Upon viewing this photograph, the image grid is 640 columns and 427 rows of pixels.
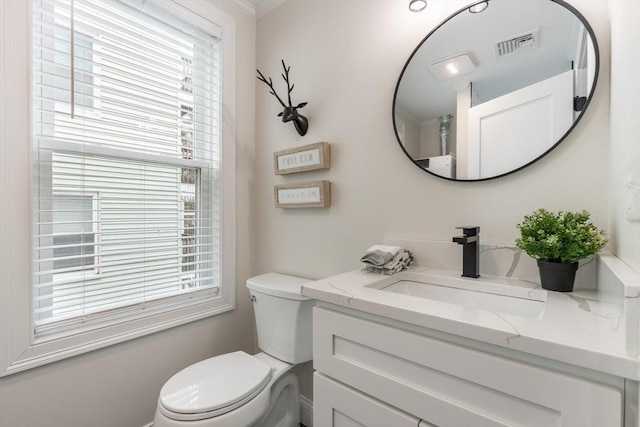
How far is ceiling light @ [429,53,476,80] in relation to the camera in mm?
1132

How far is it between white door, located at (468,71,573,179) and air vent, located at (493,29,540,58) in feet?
0.45

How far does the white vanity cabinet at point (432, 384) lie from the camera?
0.53 m

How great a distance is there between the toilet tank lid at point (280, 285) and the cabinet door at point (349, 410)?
0.46m

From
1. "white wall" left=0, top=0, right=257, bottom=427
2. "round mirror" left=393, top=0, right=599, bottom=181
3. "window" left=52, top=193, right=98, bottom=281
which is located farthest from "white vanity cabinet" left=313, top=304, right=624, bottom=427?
"window" left=52, top=193, right=98, bottom=281

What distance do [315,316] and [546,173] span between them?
2.93 feet

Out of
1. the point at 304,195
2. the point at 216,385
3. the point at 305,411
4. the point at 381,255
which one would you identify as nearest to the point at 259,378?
the point at 216,385

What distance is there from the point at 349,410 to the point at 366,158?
100 centimetres

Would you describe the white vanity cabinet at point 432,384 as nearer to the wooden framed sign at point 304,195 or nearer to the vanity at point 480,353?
the vanity at point 480,353

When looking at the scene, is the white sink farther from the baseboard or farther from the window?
the window

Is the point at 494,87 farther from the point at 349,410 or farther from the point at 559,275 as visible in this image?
the point at 349,410

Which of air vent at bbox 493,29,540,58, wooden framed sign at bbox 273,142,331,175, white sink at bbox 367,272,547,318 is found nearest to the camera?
white sink at bbox 367,272,547,318

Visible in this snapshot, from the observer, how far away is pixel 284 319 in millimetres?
1408

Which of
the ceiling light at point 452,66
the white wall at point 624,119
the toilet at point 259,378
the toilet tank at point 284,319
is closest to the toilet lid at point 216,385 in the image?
the toilet at point 259,378

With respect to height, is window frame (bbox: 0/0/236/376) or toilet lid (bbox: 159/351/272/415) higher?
window frame (bbox: 0/0/236/376)
